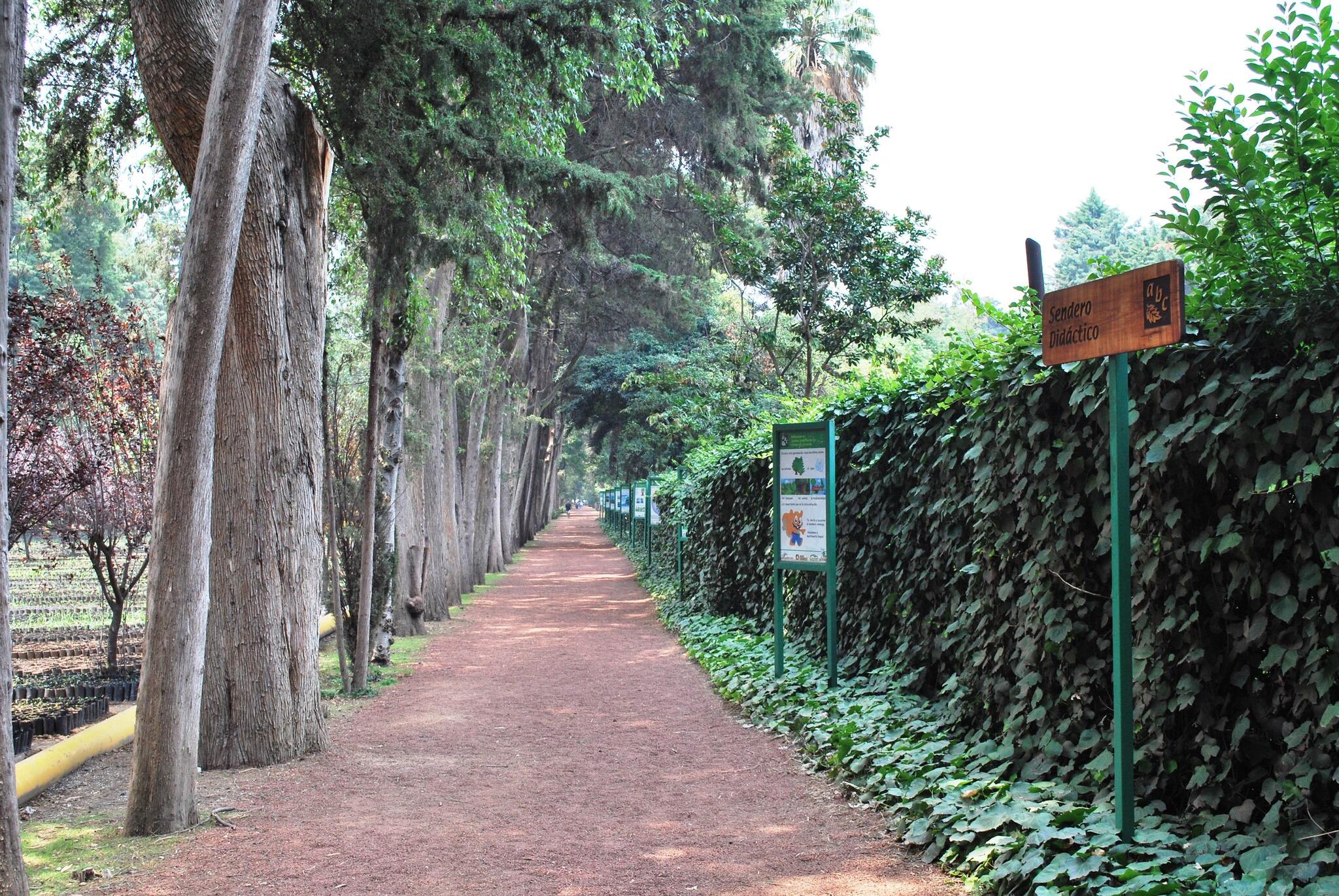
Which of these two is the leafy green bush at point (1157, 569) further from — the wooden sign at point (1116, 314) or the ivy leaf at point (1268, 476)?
the wooden sign at point (1116, 314)

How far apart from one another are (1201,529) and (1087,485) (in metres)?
0.75

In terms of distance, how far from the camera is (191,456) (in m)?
5.71

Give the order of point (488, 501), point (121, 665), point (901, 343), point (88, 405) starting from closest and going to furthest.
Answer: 1. point (88, 405)
2. point (121, 665)
3. point (901, 343)
4. point (488, 501)

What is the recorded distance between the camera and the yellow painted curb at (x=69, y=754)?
255 inches

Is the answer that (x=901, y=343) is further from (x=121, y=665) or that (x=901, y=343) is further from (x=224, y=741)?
(x=224, y=741)

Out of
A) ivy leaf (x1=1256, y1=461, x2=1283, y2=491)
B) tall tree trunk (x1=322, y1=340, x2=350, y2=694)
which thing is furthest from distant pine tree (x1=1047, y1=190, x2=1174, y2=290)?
ivy leaf (x1=1256, y1=461, x2=1283, y2=491)

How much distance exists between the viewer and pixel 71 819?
605 cm

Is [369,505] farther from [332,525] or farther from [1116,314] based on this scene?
[1116,314]

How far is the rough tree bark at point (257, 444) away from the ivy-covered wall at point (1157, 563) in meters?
4.35

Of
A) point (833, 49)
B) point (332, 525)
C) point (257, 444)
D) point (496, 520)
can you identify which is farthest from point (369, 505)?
point (496, 520)

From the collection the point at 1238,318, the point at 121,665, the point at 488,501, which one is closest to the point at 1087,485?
the point at 1238,318

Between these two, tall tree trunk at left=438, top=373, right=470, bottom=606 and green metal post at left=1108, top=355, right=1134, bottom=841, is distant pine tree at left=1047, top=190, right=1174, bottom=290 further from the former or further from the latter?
green metal post at left=1108, top=355, right=1134, bottom=841

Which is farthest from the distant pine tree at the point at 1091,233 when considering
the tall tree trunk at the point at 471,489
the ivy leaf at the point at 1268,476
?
the ivy leaf at the point at 1268,476

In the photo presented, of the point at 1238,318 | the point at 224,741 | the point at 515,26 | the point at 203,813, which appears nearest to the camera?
the point at 1238,318
